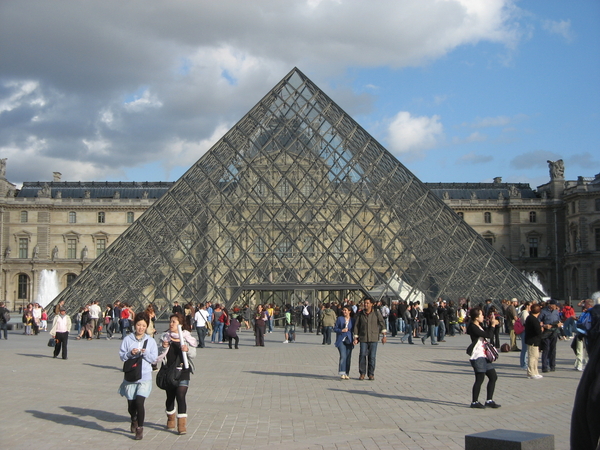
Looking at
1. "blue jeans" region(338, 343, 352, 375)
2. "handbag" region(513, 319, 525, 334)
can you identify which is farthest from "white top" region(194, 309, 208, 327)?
"handbag" region(513, 319, 525, 334)

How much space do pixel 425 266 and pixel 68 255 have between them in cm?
4970

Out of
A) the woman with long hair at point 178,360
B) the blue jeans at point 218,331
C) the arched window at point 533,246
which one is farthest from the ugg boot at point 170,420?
the arched window at point 533,246

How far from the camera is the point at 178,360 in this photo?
682 cm

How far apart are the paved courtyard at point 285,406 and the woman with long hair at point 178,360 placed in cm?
19

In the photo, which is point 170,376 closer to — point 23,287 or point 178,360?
point 178,360

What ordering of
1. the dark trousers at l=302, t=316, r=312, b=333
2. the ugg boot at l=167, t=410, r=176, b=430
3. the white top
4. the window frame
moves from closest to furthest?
1. the ugg boot at l=167, t=410, r=176, b=430
2. the white top
3. the dark trousers at l=302, t=316, r=312, b=333
4. the window frame

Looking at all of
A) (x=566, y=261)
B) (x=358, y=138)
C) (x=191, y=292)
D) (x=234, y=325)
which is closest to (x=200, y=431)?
(x=234, y=325)

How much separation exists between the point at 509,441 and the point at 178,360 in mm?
3538

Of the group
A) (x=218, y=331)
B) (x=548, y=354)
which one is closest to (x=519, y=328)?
(x=548, y=354)

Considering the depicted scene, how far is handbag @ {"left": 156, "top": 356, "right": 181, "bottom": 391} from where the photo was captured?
6.74 m

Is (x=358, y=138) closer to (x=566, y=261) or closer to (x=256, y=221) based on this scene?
(x=256, y=221)

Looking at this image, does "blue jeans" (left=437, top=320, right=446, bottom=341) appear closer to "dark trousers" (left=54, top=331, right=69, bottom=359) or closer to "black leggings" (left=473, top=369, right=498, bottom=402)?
"dark trousers" (left=54, top=331, right=69, bottom=359)

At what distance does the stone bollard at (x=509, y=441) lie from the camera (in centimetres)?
424

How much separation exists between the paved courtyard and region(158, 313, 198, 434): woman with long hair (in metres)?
0.19
